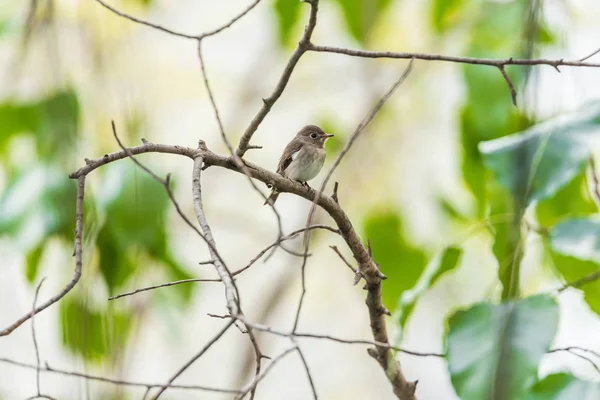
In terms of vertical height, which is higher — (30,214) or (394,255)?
(394,255)

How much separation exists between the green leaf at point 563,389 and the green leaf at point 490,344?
4.3 inches

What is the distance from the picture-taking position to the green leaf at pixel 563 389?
1338mm

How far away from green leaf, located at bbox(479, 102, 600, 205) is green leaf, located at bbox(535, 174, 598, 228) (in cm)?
28

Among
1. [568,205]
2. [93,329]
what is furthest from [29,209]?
[568,205]

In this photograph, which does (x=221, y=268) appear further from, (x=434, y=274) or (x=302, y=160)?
(x=302, y=160)

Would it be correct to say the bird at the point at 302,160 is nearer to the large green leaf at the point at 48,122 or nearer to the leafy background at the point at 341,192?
the leafy background at the point at 341,192

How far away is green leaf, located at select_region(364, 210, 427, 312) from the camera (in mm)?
2350

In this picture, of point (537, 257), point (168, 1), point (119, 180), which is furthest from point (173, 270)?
point (168, 1)

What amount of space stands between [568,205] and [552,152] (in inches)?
16.4

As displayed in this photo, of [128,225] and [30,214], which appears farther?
[30,214]

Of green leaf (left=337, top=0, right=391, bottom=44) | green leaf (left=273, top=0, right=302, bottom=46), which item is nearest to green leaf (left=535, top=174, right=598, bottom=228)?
green leaf (left=337, top=0, right=391, bottom=44)

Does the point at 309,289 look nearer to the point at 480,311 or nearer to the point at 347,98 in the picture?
the point at 347,98

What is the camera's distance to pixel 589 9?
153 inches

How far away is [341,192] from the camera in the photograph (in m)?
3.72
